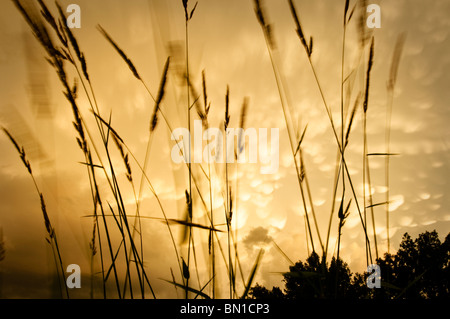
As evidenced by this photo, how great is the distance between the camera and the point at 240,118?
1.01 meters

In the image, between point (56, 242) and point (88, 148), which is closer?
point (88, 148)

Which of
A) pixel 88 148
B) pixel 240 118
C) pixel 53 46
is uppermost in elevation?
pixel 53 46

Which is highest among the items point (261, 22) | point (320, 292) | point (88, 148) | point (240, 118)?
point (261, 22)
